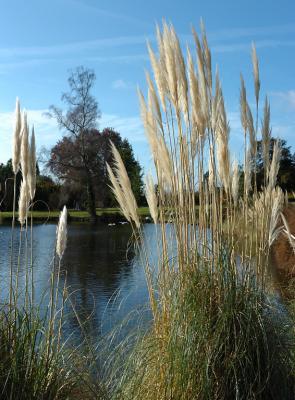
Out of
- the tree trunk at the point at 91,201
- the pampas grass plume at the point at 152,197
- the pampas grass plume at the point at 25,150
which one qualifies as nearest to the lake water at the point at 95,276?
the pampas grass plume at the point at 152,197

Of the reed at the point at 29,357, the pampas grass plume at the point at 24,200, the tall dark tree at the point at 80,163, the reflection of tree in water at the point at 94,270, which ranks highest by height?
the tall dark tree at the point at 80,163

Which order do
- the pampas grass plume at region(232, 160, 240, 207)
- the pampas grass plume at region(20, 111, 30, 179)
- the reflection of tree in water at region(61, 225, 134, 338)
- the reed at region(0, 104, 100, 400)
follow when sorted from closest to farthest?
the reed at region(0, 104, 100, 400) < the pampas grass plume at region(20, 111, 30, 179) < the pampas grass plume at region(232, 160, 240, 207) < the reflection of tree in water at region(61, 225, 134, 338)

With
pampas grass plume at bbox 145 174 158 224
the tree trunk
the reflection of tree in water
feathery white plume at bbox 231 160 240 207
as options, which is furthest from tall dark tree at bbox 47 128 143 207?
pampas grass plume at bbox 145 174 158 224

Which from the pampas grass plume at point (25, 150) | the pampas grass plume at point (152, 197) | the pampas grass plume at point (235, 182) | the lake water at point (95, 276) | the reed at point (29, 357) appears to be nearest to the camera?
the reed at point (29, 357)

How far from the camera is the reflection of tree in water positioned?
6.82 metres

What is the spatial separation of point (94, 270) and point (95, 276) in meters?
0.86

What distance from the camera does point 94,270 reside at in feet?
36.5

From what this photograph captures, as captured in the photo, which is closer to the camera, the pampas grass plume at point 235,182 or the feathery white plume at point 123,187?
the feathery white plume at point 123,187

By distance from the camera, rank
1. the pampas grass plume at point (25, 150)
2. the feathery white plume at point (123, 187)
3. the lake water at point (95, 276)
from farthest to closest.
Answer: the lake water at point (95, 276)
the feathery white plume at point (123, 187)
the pampas grass plume at point (25, 150)

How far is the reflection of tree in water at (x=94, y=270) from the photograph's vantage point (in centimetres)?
682

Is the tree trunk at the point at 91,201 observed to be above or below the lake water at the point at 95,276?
above

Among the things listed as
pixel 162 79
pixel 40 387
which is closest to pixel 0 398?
pixel 40 387

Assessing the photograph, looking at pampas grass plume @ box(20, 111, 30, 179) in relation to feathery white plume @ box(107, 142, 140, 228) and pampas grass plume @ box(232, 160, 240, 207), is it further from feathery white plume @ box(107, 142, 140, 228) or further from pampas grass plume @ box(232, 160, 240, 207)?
pampas grass plume @ box(232, 160, 240, 207)

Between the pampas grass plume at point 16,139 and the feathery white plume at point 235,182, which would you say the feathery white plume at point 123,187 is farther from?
the feathery white plume at point 235,182
